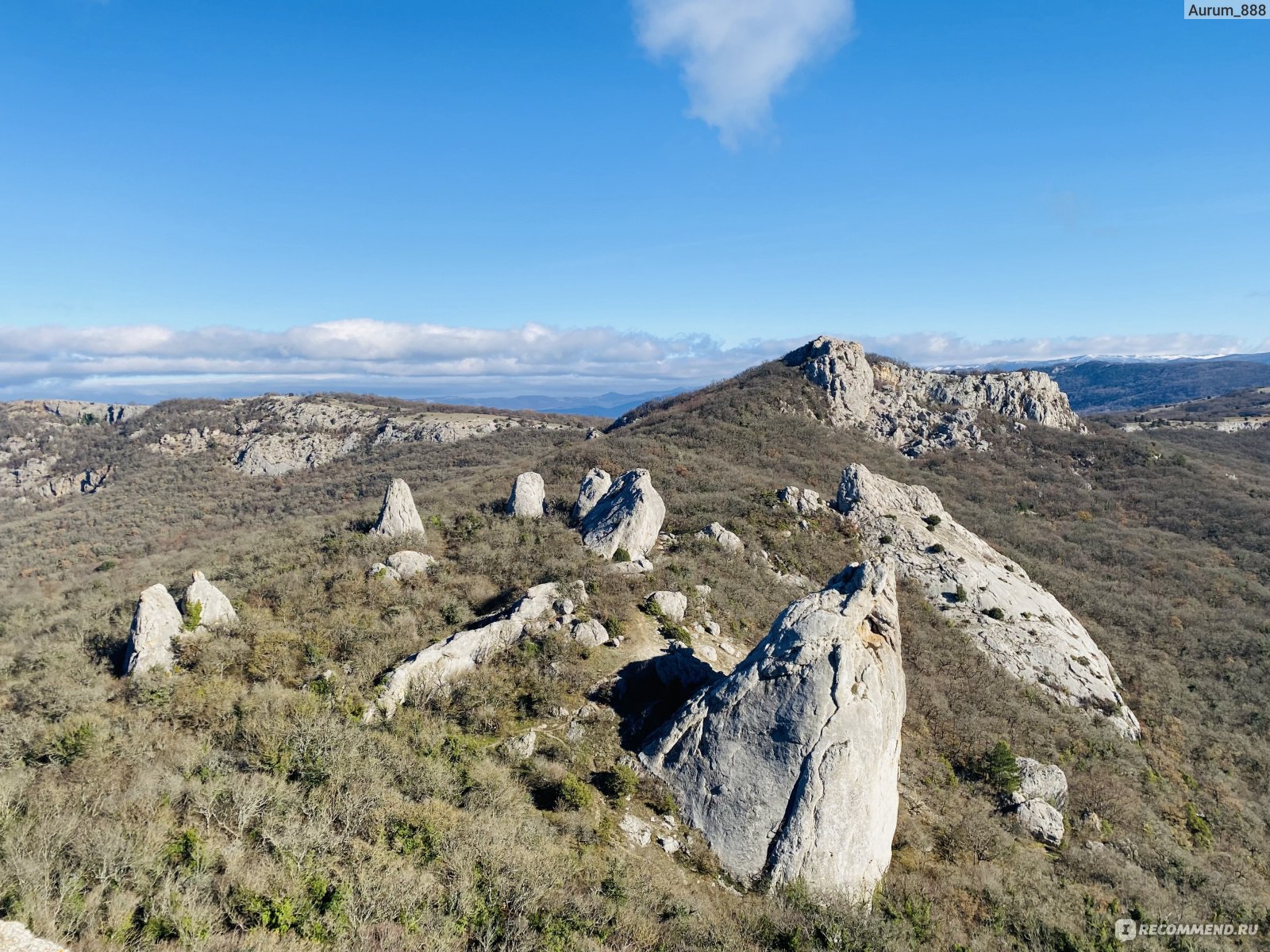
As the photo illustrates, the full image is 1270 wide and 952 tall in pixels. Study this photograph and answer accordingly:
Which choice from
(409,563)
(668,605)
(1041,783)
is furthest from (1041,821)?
(409,563)

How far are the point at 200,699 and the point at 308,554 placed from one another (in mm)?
13657

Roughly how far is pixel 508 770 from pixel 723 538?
835 inches

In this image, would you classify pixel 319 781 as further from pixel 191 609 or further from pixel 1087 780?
pixel 1087 780

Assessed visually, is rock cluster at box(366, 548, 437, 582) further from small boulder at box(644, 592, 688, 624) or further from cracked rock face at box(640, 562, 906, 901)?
cracked rock face at box(640, 562, 906, 901)

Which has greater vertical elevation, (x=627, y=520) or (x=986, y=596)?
(x=627, y=520)

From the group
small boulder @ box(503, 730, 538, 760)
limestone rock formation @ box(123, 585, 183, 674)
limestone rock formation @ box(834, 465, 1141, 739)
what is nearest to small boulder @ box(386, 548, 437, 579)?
limestone rock formation @ box(123, 585, 183, 674)

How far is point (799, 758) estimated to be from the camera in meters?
16.3

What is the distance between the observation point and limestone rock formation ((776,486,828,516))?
4266cm

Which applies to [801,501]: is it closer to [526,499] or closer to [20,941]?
[526,499]

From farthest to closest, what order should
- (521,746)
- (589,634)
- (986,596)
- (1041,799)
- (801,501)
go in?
(801,501) < (986,596) < (589,634) < (1041,799) < (521,746)

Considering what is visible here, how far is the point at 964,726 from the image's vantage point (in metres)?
25.0

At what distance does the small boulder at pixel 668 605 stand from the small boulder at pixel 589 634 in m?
3.46

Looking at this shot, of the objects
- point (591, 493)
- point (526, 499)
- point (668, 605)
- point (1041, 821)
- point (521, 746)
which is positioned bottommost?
point (1041, 821)

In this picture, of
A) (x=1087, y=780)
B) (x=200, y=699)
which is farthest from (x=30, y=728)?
(x=1087, y=780)
